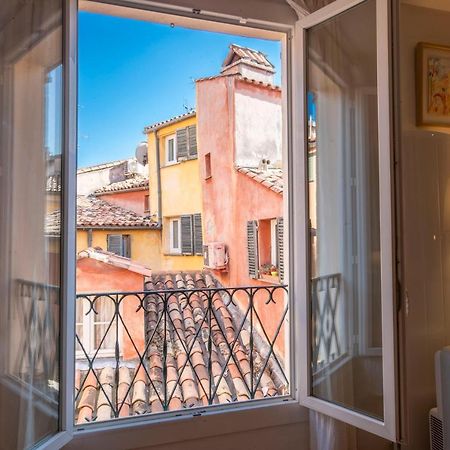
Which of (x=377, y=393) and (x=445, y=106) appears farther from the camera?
(x=445, y=106)

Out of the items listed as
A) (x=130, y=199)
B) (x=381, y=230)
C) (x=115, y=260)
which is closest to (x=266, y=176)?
(x=130, y=199)

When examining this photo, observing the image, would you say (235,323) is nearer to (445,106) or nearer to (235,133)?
(235,133)

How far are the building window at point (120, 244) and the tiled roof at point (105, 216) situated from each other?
9cm

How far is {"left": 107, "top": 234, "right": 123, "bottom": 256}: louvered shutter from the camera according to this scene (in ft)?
11.9

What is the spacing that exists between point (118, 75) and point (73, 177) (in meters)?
2.49

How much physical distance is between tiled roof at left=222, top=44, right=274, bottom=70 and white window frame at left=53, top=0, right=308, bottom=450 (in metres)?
1.68

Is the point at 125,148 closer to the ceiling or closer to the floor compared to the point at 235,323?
closer to the ceiling

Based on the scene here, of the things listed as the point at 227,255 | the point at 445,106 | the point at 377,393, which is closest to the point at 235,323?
the point at 227,255

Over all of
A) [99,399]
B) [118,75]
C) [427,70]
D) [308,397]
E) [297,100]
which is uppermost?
[118,75]

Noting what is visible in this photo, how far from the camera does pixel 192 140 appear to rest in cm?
428

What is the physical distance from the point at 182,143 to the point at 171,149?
0.14 m

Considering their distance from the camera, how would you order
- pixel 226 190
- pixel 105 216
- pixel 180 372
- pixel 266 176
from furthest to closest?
pixel 226 190 < pixel 266 176 < pixel 105 216 < pixel 180 372

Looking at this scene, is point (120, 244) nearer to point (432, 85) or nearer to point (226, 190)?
point (226, 190)

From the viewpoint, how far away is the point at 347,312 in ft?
6.23
